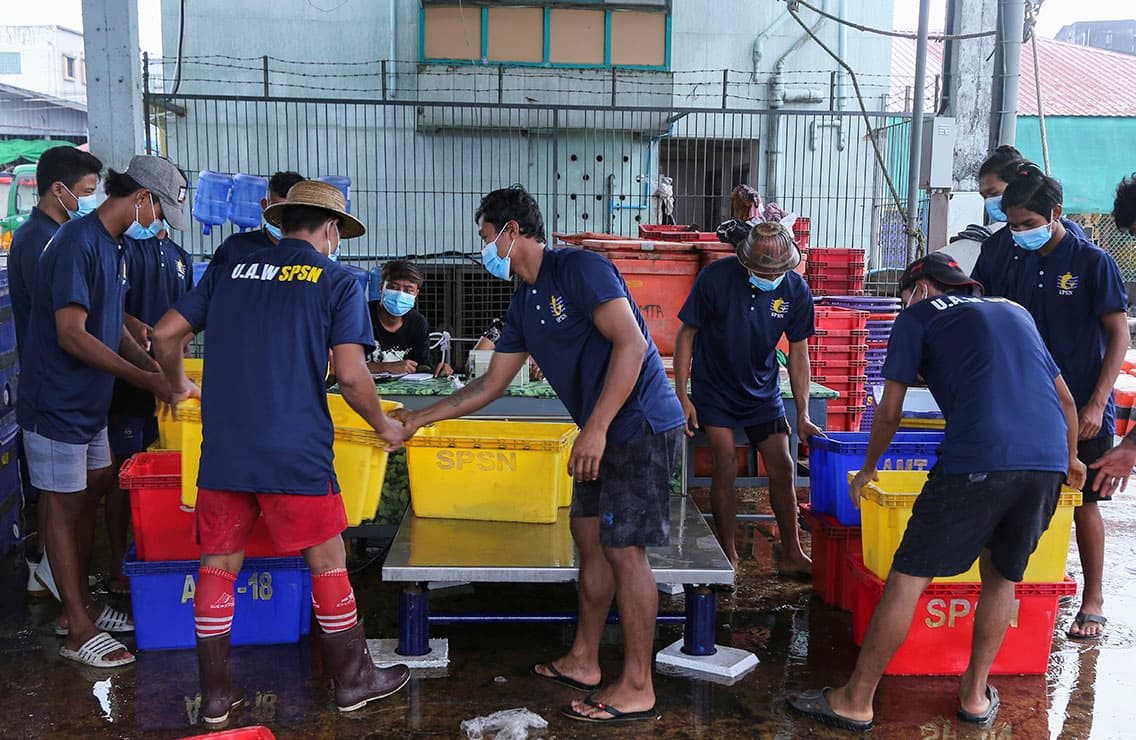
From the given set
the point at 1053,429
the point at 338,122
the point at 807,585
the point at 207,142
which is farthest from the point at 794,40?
the point at 1053,429

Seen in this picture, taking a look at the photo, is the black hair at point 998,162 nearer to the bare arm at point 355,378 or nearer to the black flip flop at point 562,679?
the black flip flop at point 562,679

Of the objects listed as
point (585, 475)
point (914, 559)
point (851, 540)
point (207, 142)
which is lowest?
point (851, 540)

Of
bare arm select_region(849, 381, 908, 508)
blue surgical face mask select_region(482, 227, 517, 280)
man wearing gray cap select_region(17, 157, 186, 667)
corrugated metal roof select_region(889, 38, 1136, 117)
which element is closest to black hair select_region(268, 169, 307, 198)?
man wearing gray cap select_region(17, 157, 186, 667)

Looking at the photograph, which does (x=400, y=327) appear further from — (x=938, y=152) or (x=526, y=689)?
(x=938, y=152)

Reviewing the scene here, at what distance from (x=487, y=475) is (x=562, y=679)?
932 mm

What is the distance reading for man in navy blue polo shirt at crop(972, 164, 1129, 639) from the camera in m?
4.14

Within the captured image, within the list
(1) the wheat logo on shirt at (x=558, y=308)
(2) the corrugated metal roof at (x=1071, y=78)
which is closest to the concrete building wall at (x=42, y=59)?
(2) the corrugated metal roof at (x=1071, y=78)

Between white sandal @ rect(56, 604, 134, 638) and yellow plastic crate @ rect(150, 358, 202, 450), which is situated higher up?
yellow plastic crate @ rect(150, 358, 202, 450)

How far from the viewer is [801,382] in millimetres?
4914

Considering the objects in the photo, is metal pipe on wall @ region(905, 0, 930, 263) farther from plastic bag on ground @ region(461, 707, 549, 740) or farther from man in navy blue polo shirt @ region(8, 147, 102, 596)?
man in navy blue polo shirt @ region(8, 147, 102, 596)

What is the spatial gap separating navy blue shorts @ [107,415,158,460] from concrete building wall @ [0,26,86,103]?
1460 inches

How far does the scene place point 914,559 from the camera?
3.23m

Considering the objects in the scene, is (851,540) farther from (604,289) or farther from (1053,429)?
(604,289)

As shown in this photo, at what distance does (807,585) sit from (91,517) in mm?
3407
